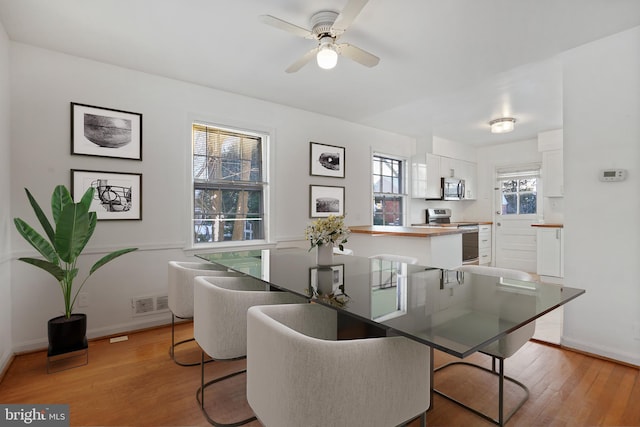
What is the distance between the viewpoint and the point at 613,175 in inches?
97.4

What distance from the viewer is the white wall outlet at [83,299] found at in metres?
2.85

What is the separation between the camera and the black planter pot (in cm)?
238

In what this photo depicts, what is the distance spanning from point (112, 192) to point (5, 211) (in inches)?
28.9

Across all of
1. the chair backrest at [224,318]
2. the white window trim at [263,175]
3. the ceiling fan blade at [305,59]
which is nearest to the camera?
the chair backrest at [224,318]

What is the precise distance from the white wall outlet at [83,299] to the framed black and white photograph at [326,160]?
2.84 meters

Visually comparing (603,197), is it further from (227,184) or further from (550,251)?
(227,184)

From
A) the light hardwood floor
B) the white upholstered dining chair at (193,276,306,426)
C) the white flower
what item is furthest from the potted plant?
the white flower

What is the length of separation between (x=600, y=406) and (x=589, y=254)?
4.01ft

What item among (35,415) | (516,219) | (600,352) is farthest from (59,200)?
(516,219)

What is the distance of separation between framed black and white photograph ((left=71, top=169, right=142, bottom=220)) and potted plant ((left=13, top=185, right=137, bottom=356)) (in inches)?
17.7

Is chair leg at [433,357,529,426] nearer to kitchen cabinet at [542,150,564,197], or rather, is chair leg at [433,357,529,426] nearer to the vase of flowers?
the vase of flowers

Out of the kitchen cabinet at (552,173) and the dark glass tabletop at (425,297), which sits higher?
the kitchen cabinet at (552,173)

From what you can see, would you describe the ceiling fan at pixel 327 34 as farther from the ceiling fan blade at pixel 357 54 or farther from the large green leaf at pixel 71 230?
the large green leaf at pixel 71 230

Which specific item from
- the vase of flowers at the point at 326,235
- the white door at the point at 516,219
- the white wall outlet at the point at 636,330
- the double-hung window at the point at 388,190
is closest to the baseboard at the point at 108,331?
the vase of flowers at the point at 326,235
